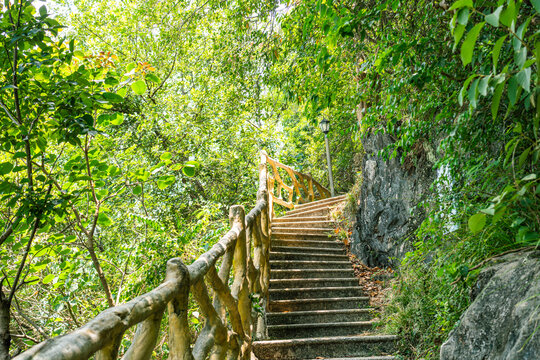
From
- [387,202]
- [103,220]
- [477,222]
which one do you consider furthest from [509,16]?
[387,202]

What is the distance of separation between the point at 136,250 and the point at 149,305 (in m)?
2.78

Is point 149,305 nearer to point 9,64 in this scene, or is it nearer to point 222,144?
point 9,64

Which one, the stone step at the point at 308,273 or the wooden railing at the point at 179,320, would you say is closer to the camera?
the wooden railing at the point at 179,320

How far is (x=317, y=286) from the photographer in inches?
210

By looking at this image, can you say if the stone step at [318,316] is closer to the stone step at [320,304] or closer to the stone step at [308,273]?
the stone step at [320,304]

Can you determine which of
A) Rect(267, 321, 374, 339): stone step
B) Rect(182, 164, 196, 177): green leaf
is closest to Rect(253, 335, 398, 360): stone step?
Rect(267, 321, 374, 339): stone step

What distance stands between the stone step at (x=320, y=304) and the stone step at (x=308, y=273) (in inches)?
→ 21.3

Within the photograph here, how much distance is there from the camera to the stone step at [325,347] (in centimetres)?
366

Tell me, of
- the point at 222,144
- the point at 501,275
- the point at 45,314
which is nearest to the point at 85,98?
the point at 501,275

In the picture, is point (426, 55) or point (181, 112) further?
point (181, 112)

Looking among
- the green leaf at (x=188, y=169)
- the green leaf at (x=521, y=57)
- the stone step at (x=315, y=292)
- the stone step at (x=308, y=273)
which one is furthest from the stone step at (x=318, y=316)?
the green leaf at (x=521, y=57)

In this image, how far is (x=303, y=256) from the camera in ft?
19.7

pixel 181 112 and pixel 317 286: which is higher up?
pixel 181 112

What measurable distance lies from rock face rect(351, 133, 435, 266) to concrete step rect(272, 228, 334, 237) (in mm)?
719
